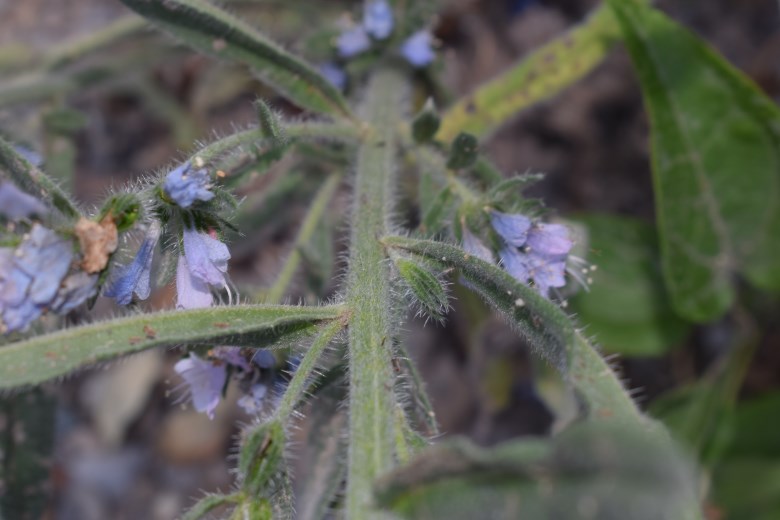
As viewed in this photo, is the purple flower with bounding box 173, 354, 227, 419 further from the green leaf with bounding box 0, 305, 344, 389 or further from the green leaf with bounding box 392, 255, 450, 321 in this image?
the green leaf with bounding box 392, 255, 450, 321

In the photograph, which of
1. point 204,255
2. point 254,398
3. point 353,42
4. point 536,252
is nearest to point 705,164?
point 536,252

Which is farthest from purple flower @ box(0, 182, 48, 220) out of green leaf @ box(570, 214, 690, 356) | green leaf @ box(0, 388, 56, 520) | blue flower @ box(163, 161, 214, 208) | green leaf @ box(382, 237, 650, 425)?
green leaf @ box(570, 214, 690, 356)

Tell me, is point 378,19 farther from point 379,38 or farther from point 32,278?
point 32,278

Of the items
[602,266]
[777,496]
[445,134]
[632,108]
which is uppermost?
[632,108]

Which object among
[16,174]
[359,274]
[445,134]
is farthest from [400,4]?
[16,174]

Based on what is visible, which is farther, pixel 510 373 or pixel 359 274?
pixel 510 373

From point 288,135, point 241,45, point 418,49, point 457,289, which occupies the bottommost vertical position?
point 288,135

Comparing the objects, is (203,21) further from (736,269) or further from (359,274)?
(736,269)

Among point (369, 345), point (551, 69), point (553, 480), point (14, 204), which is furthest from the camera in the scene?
point (551, 69)
